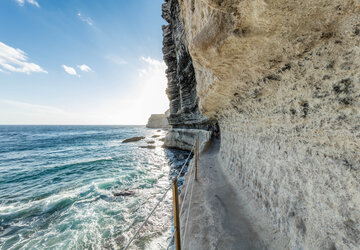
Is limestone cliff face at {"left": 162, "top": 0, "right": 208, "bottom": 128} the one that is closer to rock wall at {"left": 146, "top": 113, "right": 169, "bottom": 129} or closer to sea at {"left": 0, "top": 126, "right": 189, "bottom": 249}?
sea at {"left": 0, "top": 126, "right": 189, "bottom": 249}

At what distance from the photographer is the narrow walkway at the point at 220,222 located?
261 cm

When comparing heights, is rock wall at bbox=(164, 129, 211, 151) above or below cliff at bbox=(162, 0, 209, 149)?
below

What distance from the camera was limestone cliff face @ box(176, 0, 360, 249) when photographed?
1451 millimetres

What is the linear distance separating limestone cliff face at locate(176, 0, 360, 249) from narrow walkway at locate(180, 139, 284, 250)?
0.55 m

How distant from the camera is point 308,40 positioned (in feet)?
5.73

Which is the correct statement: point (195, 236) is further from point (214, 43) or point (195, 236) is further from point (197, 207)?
point (214, 43)

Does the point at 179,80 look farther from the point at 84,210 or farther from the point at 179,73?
the point at 84,210

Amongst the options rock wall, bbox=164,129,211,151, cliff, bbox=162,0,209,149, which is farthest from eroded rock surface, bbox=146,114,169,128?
cliff, bbox=162,0,209,149

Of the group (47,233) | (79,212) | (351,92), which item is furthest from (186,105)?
(351,92)

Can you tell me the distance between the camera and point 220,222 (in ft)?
10.3

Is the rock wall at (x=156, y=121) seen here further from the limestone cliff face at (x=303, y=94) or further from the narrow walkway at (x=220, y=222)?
the limestone cliff face at (x=303, y=94)

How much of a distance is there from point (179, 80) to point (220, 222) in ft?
47.0

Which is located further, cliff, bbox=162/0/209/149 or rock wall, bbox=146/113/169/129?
rock wall, bbox=146/113/169/129

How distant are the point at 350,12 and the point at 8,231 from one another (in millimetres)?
10283
